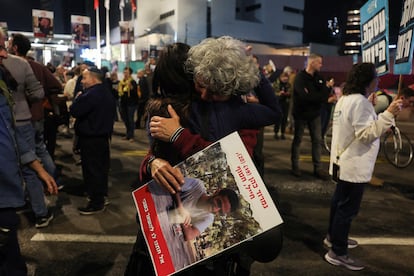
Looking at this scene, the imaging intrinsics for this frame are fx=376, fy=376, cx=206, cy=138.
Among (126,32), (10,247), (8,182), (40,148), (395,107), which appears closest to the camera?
(8,182)

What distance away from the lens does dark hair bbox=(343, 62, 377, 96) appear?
337 cm

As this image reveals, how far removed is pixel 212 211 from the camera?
1.61 m

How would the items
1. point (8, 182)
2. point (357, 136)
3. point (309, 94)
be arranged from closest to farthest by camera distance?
point (8, 182), point (357, 136), point (309, 94)

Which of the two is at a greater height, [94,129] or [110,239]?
[94,129]

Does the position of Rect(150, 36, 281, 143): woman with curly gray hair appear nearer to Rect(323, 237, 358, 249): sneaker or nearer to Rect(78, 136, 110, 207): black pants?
Rect(323, 237, 358, 249): sneaker

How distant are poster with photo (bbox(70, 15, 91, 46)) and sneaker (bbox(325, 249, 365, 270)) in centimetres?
1977

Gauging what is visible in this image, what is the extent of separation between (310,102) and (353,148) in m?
3.08

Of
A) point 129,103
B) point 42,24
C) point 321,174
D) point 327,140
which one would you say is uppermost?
point 42,24

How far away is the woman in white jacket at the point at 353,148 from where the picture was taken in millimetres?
3289

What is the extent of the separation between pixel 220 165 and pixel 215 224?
0.83ft

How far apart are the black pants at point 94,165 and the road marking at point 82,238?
78cm

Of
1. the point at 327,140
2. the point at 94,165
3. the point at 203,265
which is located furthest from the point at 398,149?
the point at 203,265

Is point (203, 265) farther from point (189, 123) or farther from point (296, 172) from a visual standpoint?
point (296, 172)

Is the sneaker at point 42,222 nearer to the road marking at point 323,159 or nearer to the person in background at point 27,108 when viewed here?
the person in background at point 27,108
